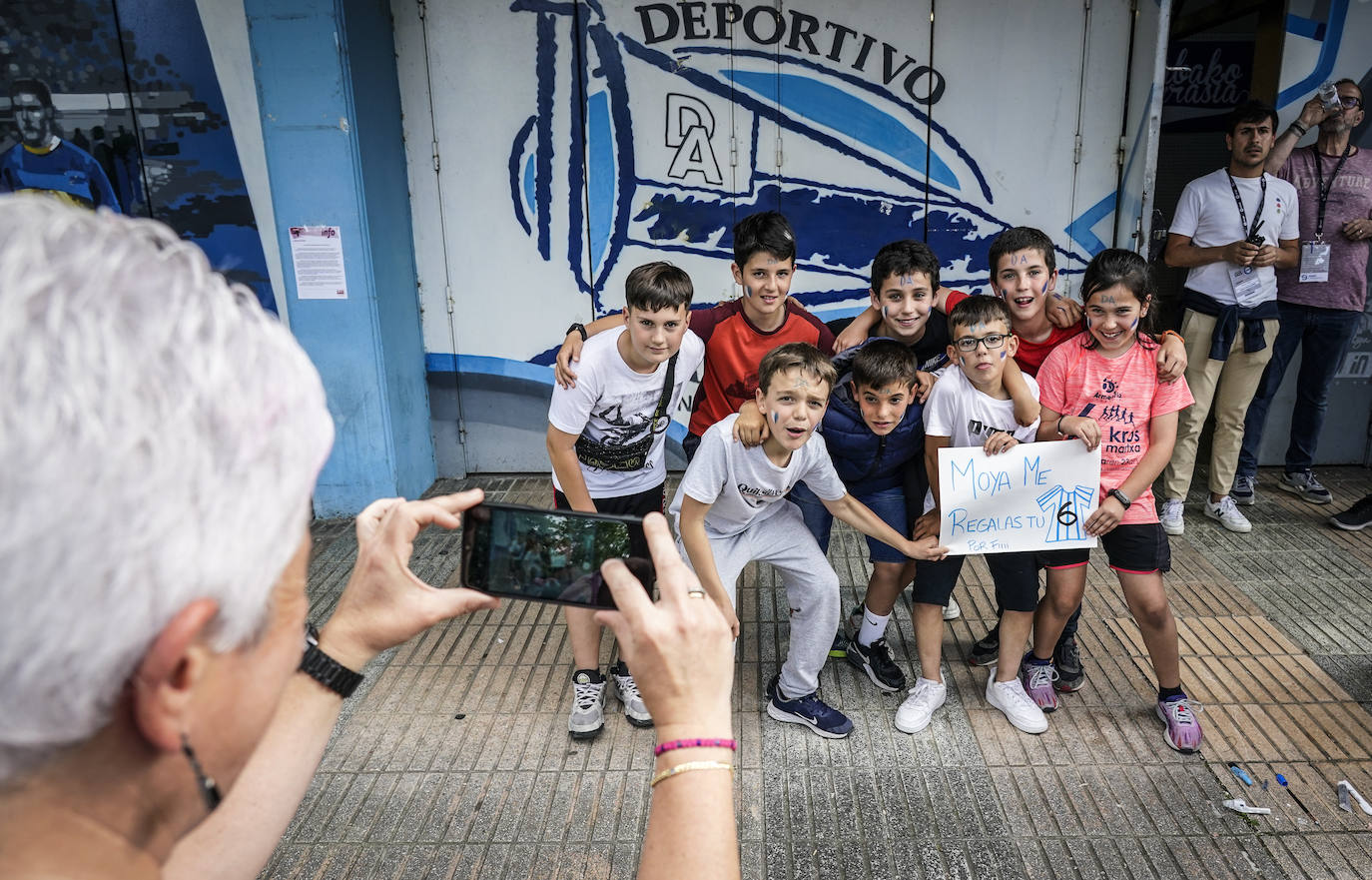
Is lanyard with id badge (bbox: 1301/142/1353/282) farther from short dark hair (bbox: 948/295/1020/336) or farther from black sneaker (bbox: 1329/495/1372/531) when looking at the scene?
short dark hair (bbox: 948/295/1020/336)

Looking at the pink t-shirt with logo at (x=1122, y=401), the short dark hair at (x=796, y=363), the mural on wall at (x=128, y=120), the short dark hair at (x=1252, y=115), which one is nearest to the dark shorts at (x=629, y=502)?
the short dark hair at (x=796, y=363)

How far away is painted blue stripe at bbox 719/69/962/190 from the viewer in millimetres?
5414

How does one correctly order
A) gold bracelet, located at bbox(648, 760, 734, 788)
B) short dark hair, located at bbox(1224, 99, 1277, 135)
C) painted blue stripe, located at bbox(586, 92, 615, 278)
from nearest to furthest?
gold bracelet, located at bbox(648, 760, 734, 788) → short dark hair, located at bbox(1224, 99, 1277, 135) → painted blue stripe, located at bbox(586, 92, 615, 278)

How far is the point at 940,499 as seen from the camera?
3.17 meters

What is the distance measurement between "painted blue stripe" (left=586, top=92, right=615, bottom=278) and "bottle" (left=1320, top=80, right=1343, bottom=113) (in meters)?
4.30

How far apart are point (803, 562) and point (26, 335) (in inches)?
114

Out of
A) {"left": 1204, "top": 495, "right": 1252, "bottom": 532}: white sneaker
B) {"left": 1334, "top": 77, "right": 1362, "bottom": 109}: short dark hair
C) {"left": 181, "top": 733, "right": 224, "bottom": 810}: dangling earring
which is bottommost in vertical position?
{"left": 1204, "top": 495, "right": 1252, "bottom": 532}: white sneaker

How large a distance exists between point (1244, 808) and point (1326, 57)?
498 centimetres

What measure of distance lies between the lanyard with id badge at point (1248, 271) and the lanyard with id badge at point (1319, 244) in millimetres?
462

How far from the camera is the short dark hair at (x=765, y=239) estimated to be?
3465mm

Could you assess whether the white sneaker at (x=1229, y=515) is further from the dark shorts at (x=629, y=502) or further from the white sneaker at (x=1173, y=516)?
the dark shorts at (x=629, y=502)

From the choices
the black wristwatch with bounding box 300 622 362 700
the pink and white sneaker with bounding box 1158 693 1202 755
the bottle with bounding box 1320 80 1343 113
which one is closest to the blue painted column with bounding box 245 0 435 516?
the black wristwatch with bounding box 300 622 362 700

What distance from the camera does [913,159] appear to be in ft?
18.1

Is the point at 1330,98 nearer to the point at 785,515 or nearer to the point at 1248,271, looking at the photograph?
the point at 1248,271
